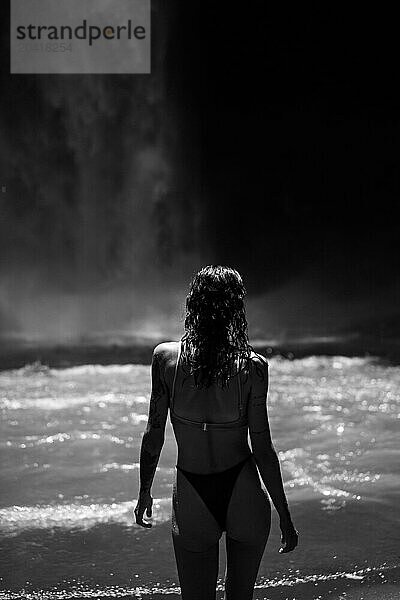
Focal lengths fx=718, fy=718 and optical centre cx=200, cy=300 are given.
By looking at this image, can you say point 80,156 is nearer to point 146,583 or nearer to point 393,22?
point 393,22

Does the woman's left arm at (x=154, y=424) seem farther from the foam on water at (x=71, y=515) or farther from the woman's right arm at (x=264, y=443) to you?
the foam on water at (x=71, y=515)

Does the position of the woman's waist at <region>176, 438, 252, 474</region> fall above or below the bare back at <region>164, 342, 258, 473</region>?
below

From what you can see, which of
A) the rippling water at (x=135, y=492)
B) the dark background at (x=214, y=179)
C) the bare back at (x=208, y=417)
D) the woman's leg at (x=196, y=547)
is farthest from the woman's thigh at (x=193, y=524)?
the dark background at (x=214, y=179)

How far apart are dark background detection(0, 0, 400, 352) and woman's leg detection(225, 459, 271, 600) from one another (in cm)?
1848

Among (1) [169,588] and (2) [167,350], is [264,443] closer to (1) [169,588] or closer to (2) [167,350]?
(2) [167,350]

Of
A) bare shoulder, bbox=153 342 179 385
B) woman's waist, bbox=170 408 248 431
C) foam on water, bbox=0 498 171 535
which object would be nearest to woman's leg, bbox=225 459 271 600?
woman's waist, bbox=170 408 248 431

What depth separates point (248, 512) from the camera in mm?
3111

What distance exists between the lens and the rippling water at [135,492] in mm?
5027

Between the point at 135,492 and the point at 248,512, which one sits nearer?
the point at 248,512

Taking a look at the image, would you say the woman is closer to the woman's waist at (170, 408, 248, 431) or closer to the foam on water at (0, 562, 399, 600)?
the woman's waist at (170, 408, 248, 431)

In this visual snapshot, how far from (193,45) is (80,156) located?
512cm

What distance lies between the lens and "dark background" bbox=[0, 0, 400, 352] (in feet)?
69.2

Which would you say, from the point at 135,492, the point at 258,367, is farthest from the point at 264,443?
the point at 135,492

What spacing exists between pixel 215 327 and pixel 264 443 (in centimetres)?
56
